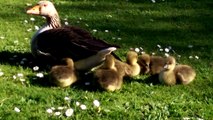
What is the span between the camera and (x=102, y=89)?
6.74 meters

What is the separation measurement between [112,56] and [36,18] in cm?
356

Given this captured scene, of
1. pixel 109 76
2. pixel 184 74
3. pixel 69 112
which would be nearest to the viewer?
pixel 69 112

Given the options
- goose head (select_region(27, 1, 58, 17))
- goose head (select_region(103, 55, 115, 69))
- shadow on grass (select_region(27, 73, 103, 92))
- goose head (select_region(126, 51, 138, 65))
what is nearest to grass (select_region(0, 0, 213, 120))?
shadow on grass (select_region(27, 73, 103, 92))

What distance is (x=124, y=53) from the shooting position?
854 centimetres

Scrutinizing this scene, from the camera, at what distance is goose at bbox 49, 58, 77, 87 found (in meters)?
6.68

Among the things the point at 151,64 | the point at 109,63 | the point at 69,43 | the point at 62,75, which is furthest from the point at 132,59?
the point at 62,75

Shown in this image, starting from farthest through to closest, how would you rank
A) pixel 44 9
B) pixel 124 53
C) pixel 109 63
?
pixel 124 53, pixel 44 9, pixel 109 63

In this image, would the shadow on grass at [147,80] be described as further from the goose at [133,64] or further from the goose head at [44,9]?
the goose head at [44,9]

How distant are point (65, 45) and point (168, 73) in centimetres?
153

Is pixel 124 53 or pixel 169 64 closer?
pixel 169 64

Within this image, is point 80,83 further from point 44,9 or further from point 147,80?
point 44,9

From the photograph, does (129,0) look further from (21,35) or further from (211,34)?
(21,35)

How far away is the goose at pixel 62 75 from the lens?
263 inches

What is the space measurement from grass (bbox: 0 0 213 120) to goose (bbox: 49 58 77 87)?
104 millimetres
